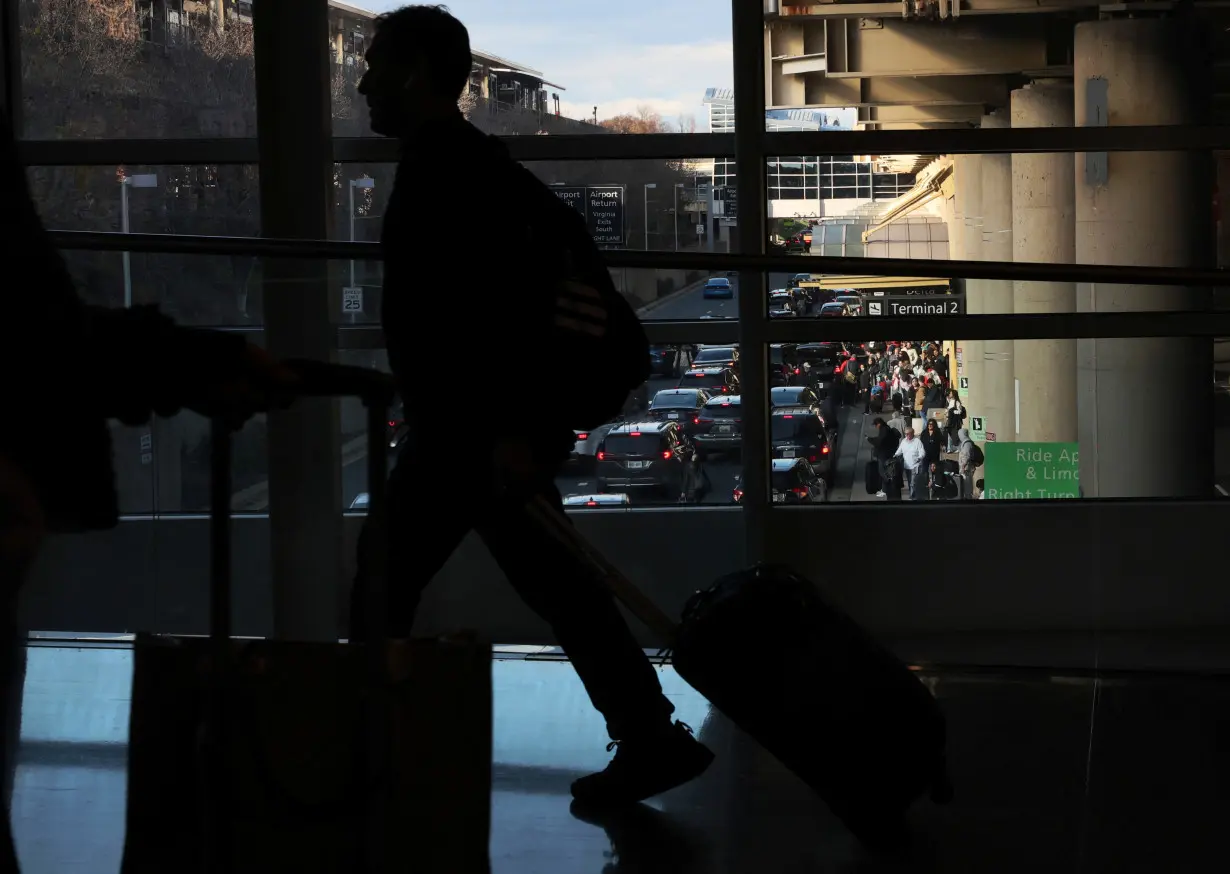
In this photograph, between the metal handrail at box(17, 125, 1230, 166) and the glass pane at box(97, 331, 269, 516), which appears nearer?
the glass pane at box(97, 331, 269, 516)

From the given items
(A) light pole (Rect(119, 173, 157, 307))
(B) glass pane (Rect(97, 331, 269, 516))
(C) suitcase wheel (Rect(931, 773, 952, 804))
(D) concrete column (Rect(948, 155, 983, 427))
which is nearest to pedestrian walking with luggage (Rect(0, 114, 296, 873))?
(B) glass pane (Rect(97, 331, 269, 516))

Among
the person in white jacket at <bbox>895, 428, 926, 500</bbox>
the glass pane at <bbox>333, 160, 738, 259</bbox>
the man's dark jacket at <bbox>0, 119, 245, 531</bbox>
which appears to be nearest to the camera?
the man's dark jacket at <bbox>0, 119, 245, 531</bbox>

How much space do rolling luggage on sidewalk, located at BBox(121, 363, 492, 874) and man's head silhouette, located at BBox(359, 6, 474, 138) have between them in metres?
Answer: 0.99

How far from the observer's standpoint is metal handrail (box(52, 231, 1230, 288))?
287 centimetres

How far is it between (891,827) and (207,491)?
1.46 meters

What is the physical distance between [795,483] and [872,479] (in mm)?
300

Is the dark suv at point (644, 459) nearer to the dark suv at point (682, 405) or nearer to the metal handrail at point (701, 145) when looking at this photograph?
the dark suv at point (682, 405)

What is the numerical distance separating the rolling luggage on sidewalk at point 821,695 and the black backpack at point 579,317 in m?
0.46

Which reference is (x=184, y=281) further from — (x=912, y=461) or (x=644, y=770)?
(x=912, y=461)

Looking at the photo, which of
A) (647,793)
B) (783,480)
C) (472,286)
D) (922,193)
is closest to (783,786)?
(647,793)

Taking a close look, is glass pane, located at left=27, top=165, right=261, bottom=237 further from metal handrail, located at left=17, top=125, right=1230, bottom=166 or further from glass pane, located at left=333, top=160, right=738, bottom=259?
glass pane, located at left=333, top=160, right=738, bottom=259

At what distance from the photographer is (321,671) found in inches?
73.3

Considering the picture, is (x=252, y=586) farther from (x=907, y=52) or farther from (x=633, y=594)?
(x=907, y=52)

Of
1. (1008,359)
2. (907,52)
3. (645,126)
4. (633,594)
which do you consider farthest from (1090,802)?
(907,52)
